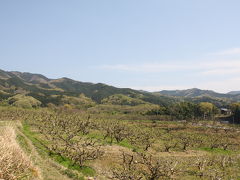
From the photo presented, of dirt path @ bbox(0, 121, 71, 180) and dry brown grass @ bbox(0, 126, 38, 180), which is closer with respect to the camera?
dry brown grass @ bbox(0, 126, 38, 180)

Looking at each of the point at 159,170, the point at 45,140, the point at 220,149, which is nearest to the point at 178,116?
the point at 220,149

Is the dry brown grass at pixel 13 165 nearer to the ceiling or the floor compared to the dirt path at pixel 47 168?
nearer to the ceiling

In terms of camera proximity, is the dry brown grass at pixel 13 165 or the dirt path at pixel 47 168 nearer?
the dry brown grass at pixel 13 165

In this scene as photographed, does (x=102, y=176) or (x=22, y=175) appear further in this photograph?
(x=102, y=176)

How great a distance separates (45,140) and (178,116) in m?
101

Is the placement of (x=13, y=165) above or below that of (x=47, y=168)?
above

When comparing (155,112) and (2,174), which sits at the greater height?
(2,174)

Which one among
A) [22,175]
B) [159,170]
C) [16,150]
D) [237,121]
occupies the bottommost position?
[237,121]

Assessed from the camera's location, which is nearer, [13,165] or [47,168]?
[13,165]

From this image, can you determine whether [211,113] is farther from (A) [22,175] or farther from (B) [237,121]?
(A) [22,175]

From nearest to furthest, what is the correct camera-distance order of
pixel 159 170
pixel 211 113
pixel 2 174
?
1. pixel 2 174
2. pixel 159 170
3. pixel 211 113

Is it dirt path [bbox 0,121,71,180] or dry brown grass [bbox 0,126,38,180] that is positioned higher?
dry brown grass [bbox 0,126,38,180]

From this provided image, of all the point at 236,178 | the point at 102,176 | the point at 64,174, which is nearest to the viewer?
the point at 64,174

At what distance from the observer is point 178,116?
4675 inches
